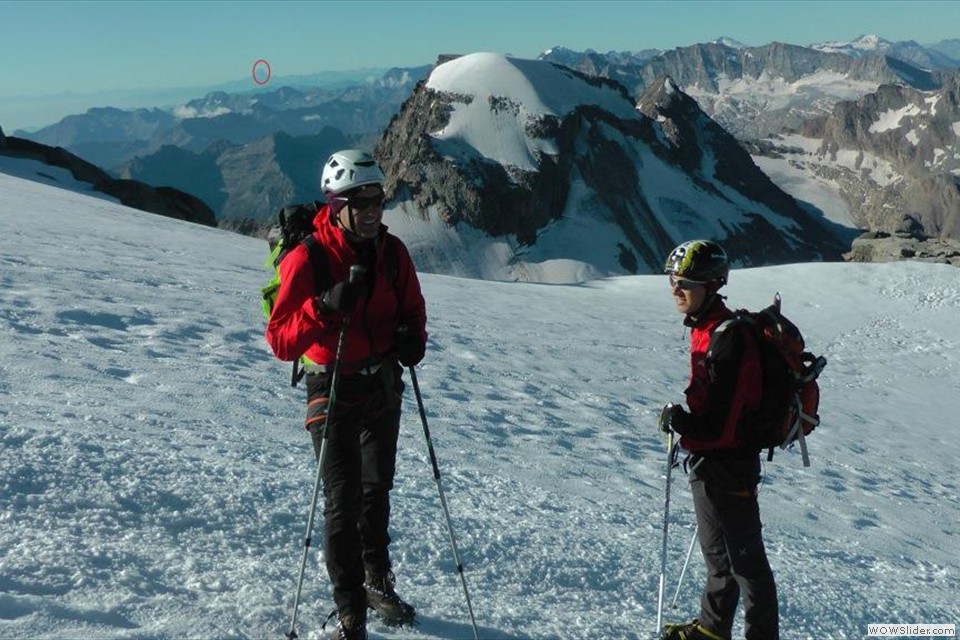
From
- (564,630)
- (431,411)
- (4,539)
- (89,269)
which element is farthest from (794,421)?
(89,269)

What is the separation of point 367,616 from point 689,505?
215 inches

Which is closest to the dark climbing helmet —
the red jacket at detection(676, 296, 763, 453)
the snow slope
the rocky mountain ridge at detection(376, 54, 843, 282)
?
the red jacket at detection(676, 296, 763, 453)

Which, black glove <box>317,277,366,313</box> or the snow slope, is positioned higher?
black glove <box>317,277,366,313</box>

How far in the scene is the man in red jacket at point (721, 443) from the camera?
551 centimetres

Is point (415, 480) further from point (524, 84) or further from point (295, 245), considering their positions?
point (524, 84)

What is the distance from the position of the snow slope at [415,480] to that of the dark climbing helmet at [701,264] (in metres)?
2.90

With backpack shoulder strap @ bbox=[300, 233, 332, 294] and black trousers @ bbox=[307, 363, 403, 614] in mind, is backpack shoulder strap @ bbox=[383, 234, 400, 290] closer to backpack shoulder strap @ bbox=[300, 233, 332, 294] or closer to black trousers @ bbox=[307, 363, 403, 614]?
backpack shoulder strap @ bbox=[300, 233, 332, 294]

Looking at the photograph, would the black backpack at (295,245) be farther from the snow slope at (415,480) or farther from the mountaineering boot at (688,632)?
the mountaineering boot at (688,632)

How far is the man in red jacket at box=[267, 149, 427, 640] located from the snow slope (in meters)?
0.64

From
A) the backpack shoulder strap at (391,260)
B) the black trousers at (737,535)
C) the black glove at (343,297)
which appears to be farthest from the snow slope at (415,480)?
the backpack shoulder strap at (391,260)

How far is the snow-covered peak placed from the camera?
6772 inches

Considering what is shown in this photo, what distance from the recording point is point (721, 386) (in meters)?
5.47

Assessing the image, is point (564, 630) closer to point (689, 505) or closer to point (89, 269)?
point (689, 505)

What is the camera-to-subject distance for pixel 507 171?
162m
